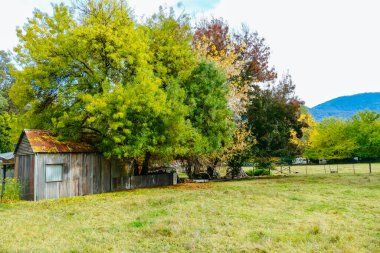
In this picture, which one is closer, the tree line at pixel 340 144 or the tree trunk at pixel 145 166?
the tree trunk at pixel 145 166

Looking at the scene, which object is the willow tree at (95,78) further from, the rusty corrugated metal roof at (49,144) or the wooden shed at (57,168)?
the wooden shed at (57,168)

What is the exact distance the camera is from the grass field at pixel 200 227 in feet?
21.6

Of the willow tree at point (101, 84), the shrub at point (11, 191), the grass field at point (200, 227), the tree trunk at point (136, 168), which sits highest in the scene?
the willow tree at point (101, 84)

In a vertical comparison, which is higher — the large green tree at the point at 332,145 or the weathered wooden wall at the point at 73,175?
the large green tree at the point at 332,145

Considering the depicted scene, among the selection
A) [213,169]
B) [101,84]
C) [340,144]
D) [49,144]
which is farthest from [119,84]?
[340,144]

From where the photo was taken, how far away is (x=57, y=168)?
57.3 feet

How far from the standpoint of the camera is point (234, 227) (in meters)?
8.23

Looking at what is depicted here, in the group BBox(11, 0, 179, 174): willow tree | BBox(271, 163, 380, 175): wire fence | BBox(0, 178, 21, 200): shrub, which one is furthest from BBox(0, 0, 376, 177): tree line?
BBox(271, 163, 380, 175): wire fence

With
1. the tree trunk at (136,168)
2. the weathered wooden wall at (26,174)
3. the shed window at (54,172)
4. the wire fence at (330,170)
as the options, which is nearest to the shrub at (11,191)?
the weathered wooden wall at (26,174)

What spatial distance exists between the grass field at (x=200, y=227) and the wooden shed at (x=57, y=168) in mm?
3900

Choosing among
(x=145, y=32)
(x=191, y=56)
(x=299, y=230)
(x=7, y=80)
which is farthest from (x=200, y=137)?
(x=7, y=80)

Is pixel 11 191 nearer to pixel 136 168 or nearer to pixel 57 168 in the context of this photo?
pixel 57 168

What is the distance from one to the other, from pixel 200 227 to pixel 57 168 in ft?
39.3

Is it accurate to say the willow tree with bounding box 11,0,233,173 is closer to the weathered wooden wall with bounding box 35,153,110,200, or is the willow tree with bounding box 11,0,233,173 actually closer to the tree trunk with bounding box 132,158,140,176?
the weathered wooden wall with bounding box 35,153,110,200
